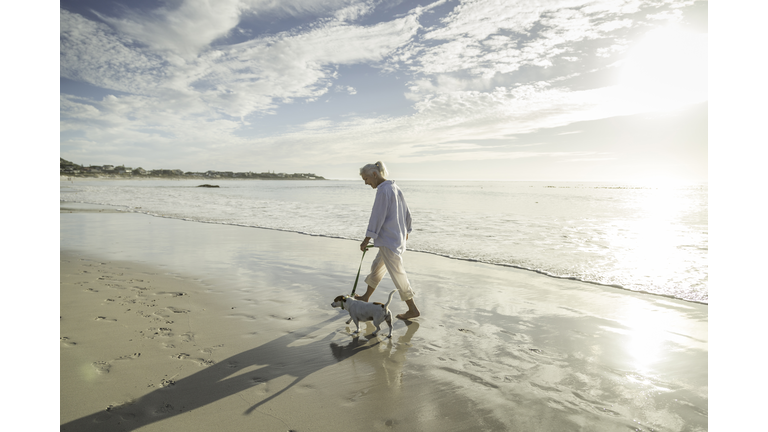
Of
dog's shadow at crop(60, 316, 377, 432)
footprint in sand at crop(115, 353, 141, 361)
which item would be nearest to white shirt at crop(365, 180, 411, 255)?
dog's shadow at crop(60, 316, 377, 432)

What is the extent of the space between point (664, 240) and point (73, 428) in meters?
14.7

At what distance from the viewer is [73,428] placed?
98.6 inches

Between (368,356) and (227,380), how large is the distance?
55.0 inches

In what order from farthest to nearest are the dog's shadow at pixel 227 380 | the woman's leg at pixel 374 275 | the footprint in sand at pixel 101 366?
the woman's leg at pixel 374 275 → the footprint in sand at pixel 101 366 → the dog's shadow at pixel 227 380

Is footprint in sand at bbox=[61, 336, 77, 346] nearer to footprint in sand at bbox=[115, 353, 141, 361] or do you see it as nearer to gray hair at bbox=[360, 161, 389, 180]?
footprint in sand at bbox=[115, 353, 141, 361]

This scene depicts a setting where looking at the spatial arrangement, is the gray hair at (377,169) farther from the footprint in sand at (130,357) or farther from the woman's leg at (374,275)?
the footprint in sand at (130,357)

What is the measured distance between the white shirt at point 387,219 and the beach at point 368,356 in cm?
115

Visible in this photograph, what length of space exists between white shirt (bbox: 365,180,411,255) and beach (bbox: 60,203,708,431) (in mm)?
1151

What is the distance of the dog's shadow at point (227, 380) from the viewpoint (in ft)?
8.52

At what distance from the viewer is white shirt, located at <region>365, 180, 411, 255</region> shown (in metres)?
4.65

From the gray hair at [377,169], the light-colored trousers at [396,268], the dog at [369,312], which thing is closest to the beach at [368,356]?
the dog at [369,312]

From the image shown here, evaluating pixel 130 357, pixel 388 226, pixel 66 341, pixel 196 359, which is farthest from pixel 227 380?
pixel 388 226
